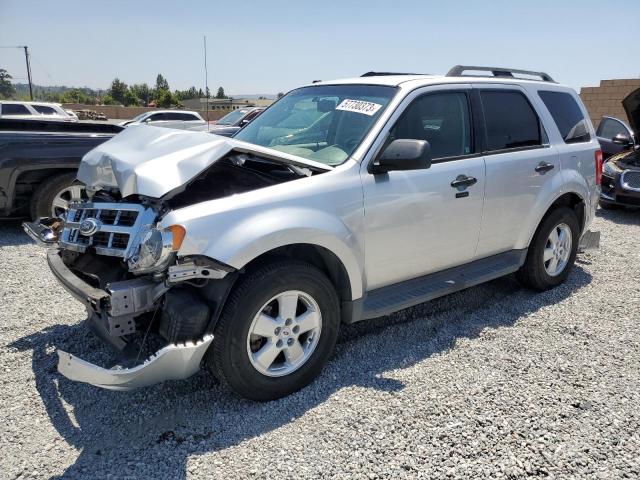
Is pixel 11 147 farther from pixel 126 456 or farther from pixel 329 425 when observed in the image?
pixel 329 425

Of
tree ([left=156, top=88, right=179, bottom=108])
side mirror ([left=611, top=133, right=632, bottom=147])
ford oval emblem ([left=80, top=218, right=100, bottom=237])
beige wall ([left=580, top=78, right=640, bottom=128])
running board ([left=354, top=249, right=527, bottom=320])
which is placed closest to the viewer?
ford oval emblem ([left=80, top=218, right=100, bottom=237])

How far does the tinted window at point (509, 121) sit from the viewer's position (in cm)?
412

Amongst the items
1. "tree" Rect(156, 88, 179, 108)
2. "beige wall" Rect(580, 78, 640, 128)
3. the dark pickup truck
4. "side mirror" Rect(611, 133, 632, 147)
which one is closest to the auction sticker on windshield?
the dark pickup truck

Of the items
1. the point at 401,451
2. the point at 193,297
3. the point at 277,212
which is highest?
the point at 277,212

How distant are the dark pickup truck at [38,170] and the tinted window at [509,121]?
4689 mm

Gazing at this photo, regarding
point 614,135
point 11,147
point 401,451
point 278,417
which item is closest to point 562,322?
point 401,451

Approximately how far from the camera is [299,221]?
2.92 m

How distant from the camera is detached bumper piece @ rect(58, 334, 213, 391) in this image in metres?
2.49

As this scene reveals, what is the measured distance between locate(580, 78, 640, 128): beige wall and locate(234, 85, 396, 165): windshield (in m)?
15.9

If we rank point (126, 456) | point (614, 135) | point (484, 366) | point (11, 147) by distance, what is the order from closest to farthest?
point (126, 456), point (484, 366), point (11, 147), point (614, 135)

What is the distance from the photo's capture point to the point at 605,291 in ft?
16.4

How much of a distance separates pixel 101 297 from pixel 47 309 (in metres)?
2.02

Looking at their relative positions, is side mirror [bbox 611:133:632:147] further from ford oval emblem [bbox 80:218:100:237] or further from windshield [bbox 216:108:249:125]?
windshield [bbox 216:108:249:125]

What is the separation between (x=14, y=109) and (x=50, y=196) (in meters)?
18.5
